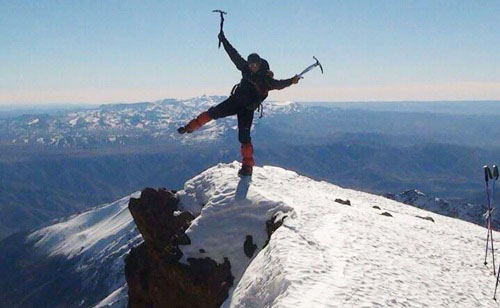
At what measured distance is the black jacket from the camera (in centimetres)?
2156

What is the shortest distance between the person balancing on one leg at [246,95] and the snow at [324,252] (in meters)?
1.91

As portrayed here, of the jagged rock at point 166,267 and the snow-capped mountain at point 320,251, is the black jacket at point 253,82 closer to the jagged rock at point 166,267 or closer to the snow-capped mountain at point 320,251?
the snow-capped mountain at point 320,251

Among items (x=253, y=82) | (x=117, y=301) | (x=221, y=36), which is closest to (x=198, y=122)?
(x=253, y=82)

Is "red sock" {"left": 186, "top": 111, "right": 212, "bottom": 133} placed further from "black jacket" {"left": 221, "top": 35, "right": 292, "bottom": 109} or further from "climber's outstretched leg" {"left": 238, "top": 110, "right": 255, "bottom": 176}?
"black jacket" {"left": 221, "top": 35, "right": 292, "bottom": 109}

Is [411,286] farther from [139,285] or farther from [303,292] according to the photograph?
[139,285]

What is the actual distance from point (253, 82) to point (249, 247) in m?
7.75

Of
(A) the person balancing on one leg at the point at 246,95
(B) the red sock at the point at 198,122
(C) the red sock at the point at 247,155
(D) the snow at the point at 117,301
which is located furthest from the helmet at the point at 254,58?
(D) the snow at the point at 117,301

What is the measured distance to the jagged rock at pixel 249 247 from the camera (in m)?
17.6

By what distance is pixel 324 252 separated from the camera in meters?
13.9

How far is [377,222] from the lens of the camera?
61.1 feet

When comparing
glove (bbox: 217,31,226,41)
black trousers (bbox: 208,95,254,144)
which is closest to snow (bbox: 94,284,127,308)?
black trousers (bbox: 208,95,254,144)

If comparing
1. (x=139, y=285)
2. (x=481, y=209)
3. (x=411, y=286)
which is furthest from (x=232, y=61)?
(x=481, y=209)

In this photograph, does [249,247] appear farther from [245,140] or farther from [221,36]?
[221,36]

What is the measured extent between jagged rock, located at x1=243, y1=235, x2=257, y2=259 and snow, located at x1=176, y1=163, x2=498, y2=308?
198 mm
